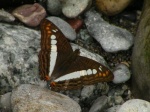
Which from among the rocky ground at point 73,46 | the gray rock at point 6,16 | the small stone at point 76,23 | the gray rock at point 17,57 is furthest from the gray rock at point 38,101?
the small stone at point 76,23

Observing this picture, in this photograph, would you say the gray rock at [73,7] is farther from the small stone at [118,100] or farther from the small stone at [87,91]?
the small stone at [118,100]

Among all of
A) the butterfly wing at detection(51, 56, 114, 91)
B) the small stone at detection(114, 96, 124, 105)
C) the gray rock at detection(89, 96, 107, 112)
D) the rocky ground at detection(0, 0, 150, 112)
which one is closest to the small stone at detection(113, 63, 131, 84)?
the rocky ground at detection(0, 0, 150, 112)

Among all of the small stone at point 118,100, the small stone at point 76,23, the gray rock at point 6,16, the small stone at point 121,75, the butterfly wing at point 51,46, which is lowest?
the small stone at point 118,100

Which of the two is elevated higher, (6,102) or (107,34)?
(107,34)

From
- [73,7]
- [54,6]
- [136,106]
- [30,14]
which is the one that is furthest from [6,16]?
[136,106]

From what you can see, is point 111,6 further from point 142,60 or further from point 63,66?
point 63,66

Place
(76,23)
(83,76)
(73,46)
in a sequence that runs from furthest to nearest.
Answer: (76,23), (73,46), (83,76)

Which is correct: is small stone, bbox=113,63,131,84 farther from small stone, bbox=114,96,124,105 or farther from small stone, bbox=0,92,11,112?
small stone, bbox=0,92,11,112
